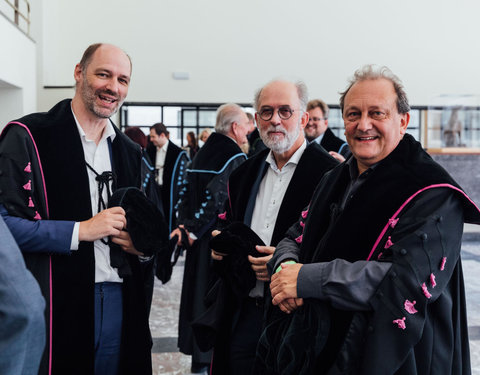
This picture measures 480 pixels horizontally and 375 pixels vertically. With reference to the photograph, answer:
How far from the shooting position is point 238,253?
203 centimetres

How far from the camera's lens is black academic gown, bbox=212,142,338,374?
6.92 ft

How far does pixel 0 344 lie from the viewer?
862 millimetres

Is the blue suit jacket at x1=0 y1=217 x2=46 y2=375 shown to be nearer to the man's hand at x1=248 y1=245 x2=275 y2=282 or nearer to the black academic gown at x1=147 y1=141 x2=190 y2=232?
the man's hand at x1=248 y1=245 x2=275 y2=282

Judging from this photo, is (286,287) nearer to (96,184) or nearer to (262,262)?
(262,262)

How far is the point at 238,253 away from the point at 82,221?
25.0 inches

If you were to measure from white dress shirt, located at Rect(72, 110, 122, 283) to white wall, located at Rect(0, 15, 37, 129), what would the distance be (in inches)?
291

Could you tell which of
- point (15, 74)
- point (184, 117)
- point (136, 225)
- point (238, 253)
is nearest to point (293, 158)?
point (238, 253)

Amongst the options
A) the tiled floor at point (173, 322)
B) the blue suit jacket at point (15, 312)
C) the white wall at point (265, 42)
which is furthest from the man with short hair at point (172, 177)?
the white wall at point (265, 42)

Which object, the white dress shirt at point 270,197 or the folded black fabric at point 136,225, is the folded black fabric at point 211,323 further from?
the folded black fabric at point 136,225

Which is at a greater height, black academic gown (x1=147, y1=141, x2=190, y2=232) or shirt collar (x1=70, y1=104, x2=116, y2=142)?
shirt collar (x1=70, y1=104, x2=116, y2=142)

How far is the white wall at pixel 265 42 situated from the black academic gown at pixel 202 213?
31.8 feet

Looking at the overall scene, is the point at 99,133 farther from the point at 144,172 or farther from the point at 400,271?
the point at 400,271

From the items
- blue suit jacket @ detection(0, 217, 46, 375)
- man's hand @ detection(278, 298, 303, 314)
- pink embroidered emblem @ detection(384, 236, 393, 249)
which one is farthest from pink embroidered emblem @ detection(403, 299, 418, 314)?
blue suit jacket @ detection(0, 217, 46, 375)

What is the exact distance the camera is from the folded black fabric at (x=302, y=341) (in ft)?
4.85
